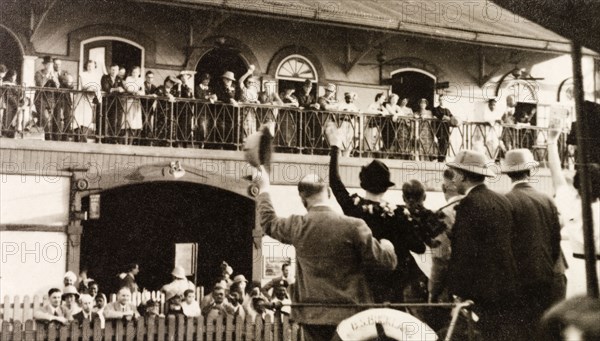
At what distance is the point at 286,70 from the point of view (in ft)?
54.4

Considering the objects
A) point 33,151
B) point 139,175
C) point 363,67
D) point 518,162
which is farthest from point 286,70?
point 518,162

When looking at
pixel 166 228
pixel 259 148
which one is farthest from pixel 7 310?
pixel 259 148

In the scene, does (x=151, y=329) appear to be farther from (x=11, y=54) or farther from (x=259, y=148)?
(x=11, y=54)

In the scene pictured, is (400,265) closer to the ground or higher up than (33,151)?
closer to the ground

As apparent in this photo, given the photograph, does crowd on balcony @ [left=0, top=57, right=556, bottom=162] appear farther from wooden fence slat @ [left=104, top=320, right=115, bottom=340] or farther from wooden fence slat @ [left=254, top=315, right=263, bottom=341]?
wooden fence slat @ [left=254, top=315, right=263, bottom=341]

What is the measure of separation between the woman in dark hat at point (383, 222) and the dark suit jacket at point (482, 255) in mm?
429

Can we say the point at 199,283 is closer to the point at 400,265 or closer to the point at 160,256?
the point at 160,256

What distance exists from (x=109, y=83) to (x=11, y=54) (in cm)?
202

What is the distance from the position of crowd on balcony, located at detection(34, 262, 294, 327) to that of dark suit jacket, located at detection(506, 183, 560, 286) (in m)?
5.53

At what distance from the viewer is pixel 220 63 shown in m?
16.1

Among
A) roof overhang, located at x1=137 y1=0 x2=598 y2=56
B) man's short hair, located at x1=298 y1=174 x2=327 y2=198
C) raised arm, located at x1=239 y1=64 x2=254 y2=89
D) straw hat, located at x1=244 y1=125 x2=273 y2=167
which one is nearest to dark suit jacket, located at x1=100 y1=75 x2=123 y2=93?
roof overhang, located at x1=137 y1=0 x2=598 y2=56

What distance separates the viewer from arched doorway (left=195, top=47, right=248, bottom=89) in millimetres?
15945

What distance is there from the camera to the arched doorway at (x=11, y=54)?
1410 cm

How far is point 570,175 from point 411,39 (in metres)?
4.62
